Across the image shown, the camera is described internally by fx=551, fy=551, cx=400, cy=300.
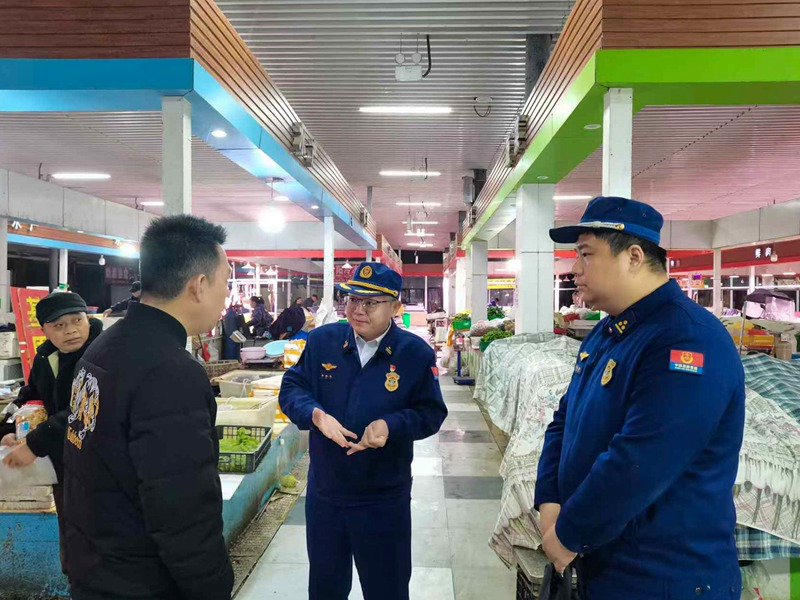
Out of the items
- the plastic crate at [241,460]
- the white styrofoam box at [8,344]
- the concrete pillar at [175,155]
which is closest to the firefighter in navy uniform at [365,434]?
the plastic crate at [241,460]

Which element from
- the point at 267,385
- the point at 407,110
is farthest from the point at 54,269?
the point at 267,385

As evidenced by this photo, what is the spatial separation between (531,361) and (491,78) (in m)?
4.13

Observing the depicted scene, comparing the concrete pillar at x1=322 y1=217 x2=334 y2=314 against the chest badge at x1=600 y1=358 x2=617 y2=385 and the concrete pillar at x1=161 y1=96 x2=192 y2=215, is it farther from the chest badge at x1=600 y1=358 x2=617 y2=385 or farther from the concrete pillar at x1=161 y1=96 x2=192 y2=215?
the chest badge at x1=600 y1=358 x2=617 y2=385

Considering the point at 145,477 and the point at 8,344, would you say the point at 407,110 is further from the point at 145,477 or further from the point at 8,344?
the point at 145,477

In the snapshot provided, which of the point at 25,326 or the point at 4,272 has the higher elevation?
the point at 4,272

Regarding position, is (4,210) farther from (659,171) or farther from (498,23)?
(659,171)

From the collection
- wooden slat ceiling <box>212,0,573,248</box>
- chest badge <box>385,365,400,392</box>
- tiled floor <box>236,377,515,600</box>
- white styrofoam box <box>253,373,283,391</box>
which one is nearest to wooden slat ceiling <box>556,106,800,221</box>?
wooden slat ceiling <box>212,0,573,248</box>

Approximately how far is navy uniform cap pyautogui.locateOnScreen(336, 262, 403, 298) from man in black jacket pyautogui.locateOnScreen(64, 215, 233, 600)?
1075mm

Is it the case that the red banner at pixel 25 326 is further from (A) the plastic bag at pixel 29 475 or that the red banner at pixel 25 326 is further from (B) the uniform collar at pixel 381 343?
(B) the uniform collar at pixel 381 343

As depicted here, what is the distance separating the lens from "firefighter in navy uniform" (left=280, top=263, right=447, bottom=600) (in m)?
2.18

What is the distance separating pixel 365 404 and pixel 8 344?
4.70 metres

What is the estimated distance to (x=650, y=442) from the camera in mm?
1249

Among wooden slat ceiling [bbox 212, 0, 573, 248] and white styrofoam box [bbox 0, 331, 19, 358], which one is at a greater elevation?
wooden slat ceiling [bbox 212, 0, 573, 248]

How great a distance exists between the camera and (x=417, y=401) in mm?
2338
